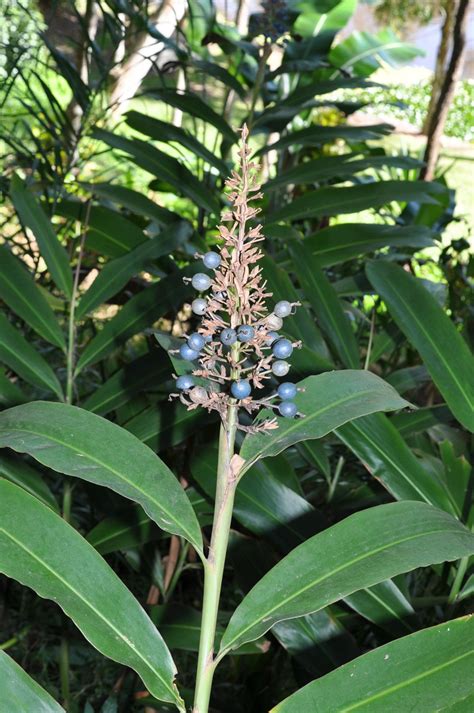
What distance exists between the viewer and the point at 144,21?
150 cm

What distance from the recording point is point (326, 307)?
1.02m

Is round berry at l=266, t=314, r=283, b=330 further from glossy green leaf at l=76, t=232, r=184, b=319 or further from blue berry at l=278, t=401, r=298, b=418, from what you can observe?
glossy green leaf at l=76, t=232, r=184, b=319

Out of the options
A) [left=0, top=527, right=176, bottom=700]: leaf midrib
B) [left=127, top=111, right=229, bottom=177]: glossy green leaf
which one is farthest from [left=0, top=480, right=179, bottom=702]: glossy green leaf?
[left=127, top=111, right=229, bottom=177]: glossy green leaf

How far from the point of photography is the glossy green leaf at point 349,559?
51 centimetres

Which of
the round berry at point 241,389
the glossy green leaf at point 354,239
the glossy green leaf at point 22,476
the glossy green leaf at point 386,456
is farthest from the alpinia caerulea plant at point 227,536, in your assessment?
the glossy green leaf at point 354,239

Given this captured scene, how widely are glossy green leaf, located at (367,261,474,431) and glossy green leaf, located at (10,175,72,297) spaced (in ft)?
1.47

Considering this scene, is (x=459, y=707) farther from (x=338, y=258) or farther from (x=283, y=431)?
(x=338, y=258)

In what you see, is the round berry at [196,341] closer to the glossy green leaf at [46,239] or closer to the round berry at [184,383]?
the round berry at [184,383]

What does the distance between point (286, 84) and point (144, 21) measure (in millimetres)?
1383

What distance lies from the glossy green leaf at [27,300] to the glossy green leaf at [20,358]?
0.06 metres

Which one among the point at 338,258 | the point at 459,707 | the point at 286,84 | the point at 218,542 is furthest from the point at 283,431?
the point at 286,84

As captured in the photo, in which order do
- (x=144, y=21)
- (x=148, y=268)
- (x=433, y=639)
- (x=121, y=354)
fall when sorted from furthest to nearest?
(x=121, y=354), (x=144, y=21), (x=148, y=268), (x=433, y=639)

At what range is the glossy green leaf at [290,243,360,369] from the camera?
3.26 ft

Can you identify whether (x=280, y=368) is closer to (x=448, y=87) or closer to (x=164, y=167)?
(x=164, y=167)
